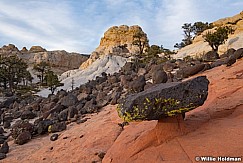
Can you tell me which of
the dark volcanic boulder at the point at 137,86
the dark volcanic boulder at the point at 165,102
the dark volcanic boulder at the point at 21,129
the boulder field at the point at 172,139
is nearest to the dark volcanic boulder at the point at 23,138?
the dark volcanic boulder at the point at 21,129

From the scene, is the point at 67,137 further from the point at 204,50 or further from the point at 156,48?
the point at 156,48

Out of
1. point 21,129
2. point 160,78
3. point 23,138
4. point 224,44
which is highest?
point 224,44

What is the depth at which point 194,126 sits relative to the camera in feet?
17.9

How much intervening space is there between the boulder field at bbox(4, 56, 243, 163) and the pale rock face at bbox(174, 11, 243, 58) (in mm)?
21367

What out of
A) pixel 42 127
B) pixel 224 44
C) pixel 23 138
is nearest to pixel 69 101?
pixel 42 127

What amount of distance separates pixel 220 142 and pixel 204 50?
29.5 meters

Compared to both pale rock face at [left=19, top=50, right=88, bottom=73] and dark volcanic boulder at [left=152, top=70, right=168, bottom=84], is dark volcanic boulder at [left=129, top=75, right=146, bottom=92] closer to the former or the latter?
dark volcanic boulder at [left=152, top=70, right=168, bottom=84]

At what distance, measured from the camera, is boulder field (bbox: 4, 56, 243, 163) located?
4.65 metres

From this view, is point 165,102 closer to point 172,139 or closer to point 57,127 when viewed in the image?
point 172,139

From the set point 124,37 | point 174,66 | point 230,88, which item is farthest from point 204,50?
point 124,37

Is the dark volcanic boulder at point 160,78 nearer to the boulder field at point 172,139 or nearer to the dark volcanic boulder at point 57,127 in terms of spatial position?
the boulder field at point 172,139

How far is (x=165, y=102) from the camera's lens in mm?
4973

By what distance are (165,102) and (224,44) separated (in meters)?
27.0

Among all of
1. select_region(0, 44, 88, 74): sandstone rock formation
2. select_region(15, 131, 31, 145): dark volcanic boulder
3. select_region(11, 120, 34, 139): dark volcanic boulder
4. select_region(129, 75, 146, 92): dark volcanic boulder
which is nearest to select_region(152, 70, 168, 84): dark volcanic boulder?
select_region(129, 75, 146, 92): dark volcanic boulder
